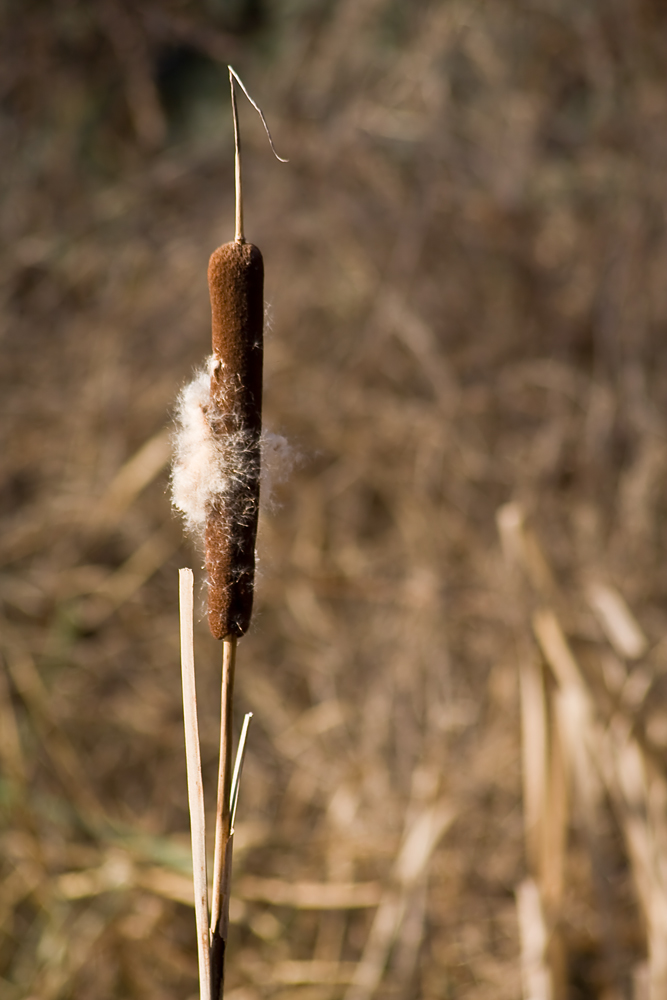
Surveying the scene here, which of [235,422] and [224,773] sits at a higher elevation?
[235,422]

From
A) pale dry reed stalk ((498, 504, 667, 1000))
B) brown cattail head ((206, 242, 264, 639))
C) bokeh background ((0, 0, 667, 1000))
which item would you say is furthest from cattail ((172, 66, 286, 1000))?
bokeh background ((0, 0, 667, 1000))

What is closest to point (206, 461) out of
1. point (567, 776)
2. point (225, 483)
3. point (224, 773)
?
point (225, 483)

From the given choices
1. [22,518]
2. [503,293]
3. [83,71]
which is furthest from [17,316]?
[503,293]

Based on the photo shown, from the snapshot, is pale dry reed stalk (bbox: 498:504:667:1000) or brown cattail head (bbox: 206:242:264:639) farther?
pale dry reed stalk (bbox: 498:504:667:1000)

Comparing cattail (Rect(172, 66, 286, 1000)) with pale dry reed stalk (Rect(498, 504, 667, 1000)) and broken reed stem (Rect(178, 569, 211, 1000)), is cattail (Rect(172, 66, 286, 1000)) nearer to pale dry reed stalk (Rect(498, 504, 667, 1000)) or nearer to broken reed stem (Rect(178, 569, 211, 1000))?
broken reed stem (Rect(178, 569, 211, 1000))

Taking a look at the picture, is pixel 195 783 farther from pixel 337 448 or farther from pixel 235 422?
pixel 337 448

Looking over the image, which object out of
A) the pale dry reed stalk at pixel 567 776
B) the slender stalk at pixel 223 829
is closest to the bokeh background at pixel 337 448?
the pale dry reed stalk at pixel 567 776

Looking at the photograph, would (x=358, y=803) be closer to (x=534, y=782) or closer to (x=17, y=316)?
(x=534, y=782)
